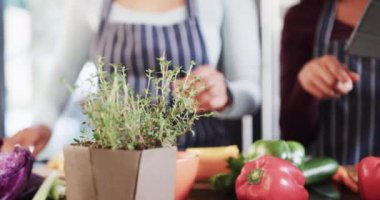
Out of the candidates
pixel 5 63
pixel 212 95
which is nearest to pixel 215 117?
pixel 212 95

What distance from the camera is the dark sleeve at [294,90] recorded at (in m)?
1.18

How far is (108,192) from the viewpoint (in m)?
0.45

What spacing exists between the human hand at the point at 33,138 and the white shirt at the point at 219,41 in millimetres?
63

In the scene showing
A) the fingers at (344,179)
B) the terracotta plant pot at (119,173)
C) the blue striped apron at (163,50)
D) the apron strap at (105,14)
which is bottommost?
the fingers at (344,179)

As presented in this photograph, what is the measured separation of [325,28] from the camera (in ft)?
3.81

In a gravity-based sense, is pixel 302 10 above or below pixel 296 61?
above

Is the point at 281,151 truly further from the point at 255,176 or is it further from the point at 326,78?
the point at 326,78

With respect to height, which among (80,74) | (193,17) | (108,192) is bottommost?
(108,192)

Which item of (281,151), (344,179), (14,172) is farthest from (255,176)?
(14,172)

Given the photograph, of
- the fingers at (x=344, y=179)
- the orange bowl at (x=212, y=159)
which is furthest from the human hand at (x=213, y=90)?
the fingers at (x=344, y=179)

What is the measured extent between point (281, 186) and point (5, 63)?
82 cm

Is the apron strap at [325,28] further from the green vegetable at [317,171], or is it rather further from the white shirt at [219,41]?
the green vegetable at [317,171]

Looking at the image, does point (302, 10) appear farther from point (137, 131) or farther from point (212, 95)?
point (137, 131)

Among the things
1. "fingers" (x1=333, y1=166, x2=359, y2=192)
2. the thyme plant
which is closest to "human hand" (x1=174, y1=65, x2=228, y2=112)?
"fingers" (x1=333, y1=166, x2=359, y2=192)
